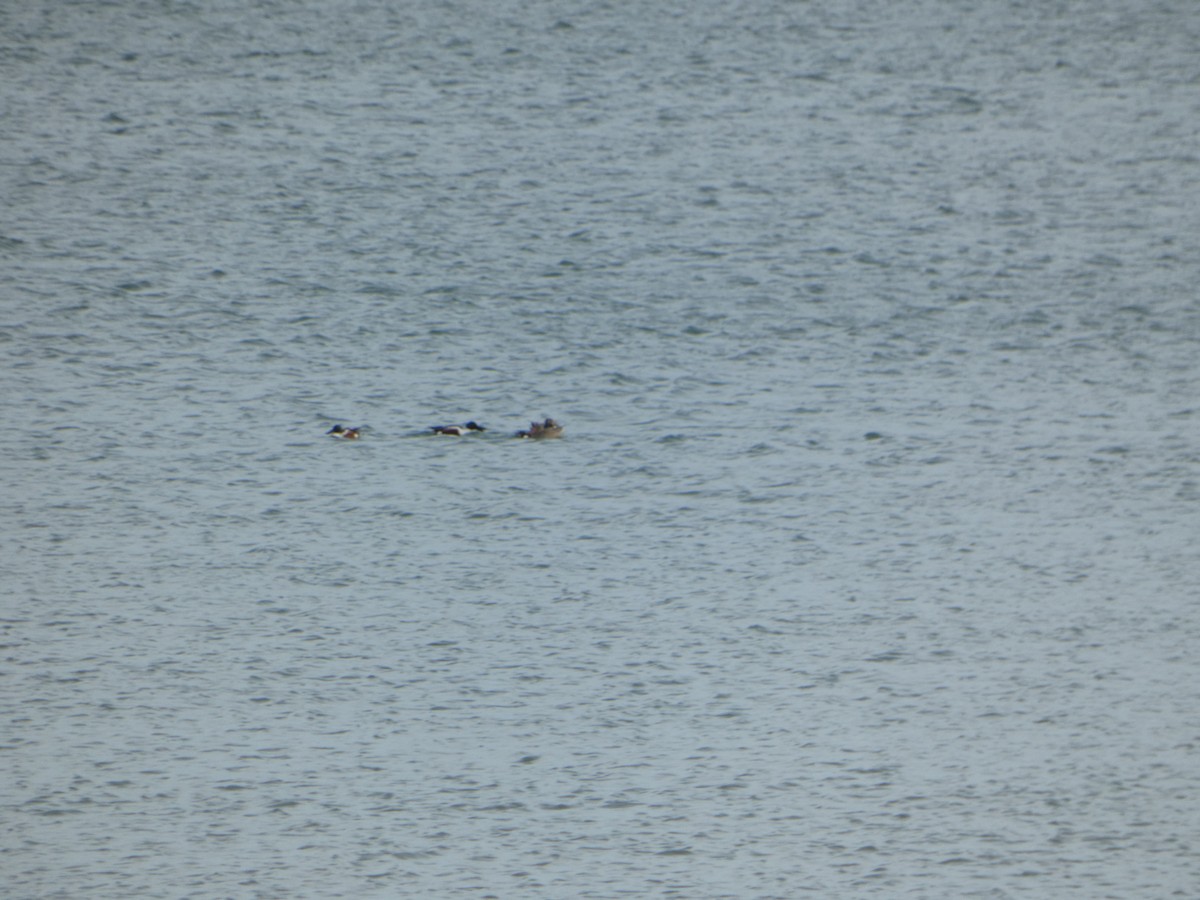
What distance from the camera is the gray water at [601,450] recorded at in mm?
1194

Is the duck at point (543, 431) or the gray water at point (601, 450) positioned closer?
the gray water at point (601, 450)

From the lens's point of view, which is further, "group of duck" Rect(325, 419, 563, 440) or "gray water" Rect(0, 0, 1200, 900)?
"group of duck" Rect(325, 419, 563, 440)

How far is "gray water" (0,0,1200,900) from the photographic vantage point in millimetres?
1194

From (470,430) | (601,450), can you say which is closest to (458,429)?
(470,430)

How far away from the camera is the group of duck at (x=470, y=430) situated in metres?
1.76

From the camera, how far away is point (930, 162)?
2.30m

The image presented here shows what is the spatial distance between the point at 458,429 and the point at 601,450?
160 millimetres

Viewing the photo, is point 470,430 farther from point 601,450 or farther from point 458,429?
point 601,450

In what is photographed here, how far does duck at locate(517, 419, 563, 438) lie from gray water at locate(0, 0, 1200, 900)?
0.02m

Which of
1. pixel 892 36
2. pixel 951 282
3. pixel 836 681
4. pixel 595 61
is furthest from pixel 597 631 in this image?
pixel 892 36

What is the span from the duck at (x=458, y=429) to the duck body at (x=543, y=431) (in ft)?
0.16

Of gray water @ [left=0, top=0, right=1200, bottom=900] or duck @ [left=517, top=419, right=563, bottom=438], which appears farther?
duck @ [left=517, top=419, right=563, bottom=438]

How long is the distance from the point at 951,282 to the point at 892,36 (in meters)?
0.71

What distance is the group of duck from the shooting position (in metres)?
1.76
